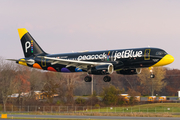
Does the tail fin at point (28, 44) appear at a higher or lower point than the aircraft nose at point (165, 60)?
higher

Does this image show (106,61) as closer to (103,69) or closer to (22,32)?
(103,69)

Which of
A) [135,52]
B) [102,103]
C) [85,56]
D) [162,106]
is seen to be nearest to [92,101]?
[102,103]

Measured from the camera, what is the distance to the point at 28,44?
6328 centimetres

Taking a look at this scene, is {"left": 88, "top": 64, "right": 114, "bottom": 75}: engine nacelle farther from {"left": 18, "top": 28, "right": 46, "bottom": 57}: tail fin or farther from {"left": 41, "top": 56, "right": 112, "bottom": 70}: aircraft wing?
{"left": 18, "top": 28, "right": 46, "bottom": 57}: tail fin

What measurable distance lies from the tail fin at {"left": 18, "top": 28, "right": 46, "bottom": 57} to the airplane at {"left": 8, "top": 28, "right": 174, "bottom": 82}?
220cm

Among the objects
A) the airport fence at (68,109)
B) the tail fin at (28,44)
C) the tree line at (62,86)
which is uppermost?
the tail fin at (28,44)

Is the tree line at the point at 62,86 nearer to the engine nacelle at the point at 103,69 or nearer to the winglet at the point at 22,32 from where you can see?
the winglet at the point at 22,32

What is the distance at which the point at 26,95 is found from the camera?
104062 mm

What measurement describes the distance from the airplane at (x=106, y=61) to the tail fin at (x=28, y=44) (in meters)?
2.20

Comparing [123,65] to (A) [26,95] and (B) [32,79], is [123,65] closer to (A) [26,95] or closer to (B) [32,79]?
(A) [26,95]

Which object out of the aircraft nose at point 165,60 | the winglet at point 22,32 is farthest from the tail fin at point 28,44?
the aircraft nose at point 165,60

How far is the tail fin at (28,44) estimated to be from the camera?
62.2m

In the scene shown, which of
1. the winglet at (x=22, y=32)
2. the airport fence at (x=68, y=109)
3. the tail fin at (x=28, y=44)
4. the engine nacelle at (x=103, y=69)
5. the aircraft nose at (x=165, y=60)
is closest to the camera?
the aircraft nose at (x=165, y=60)

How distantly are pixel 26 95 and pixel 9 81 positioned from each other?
25.1 ft
